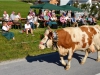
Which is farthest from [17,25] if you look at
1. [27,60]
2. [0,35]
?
[27,60]

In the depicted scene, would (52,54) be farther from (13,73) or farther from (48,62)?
(13,73)

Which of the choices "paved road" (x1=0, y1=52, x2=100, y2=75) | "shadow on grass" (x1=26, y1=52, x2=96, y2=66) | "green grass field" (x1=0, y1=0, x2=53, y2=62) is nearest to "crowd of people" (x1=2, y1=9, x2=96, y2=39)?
"green grass field" (x1=0, y1=0, x2=53, y2=62)

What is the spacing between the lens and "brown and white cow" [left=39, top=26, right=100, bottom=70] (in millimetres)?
7873

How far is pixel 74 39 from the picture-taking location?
8.09 meters

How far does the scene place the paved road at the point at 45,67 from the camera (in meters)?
7.83

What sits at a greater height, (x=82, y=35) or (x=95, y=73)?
(x=82, y=35)

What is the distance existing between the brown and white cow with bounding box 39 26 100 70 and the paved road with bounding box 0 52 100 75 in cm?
39

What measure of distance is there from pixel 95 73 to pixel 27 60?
303 cm

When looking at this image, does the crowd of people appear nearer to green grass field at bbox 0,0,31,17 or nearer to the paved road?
the paved road

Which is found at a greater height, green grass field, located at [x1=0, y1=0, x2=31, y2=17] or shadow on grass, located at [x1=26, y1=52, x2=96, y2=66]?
green grass field, located at [x1=0, y1=0, x2=31, y2=17]

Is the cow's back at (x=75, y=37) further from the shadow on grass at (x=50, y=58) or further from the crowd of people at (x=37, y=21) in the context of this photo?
the crowd of people at (x=37, y=21)

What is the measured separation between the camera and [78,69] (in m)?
8.31

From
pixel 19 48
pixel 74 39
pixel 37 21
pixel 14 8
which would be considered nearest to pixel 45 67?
pixel 74 39

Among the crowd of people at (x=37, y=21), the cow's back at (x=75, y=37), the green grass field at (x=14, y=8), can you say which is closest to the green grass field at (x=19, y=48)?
the crowd of people at (x=37, y=21)
